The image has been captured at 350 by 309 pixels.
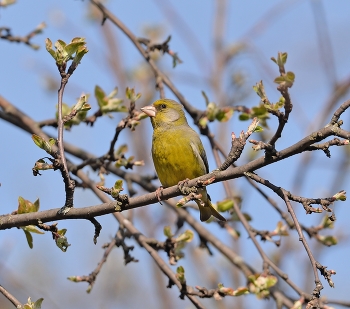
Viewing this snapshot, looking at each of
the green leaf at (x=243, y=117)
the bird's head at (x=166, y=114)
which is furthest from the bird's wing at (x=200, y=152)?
the green leaf at (x=243, y=117)

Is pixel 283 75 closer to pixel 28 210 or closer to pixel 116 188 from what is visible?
pixel 116 188

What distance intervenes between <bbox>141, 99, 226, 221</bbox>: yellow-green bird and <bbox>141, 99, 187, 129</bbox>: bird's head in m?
0.05

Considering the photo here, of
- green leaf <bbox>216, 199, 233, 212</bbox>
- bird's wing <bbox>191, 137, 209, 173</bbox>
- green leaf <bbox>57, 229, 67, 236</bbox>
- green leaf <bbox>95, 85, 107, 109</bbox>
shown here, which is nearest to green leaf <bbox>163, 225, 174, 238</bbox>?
green leaf <bbox>216, 199, 233, 212</bbox>

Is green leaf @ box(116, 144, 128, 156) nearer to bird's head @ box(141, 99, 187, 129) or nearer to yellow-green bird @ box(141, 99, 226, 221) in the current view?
yellow-green bird @ box(141, 99, 226, 221)

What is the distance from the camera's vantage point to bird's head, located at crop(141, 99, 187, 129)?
5367 mm

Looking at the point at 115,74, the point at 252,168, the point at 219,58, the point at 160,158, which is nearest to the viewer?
the point at 252,168

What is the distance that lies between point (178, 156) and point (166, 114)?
2.62ft

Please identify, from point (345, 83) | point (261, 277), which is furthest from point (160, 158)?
point (345, 83)

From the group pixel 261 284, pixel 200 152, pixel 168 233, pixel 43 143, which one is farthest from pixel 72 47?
pixel 200 152

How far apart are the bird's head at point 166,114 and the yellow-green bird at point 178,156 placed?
48 mm

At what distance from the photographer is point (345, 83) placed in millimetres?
5594

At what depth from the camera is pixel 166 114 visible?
215 inches

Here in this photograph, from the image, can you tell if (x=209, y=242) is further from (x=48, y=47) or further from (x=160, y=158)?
(x=48, y=47)

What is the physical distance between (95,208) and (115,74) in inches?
224
